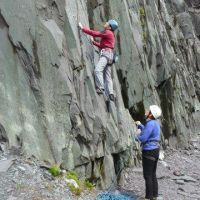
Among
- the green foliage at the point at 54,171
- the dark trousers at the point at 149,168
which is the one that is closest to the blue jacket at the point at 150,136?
the dark trousers at the point at 149,168

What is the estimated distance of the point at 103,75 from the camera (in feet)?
58.5

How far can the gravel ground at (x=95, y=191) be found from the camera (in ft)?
37.4

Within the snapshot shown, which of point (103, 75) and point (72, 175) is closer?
point (72, 175)

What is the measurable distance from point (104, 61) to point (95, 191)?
5.59 m

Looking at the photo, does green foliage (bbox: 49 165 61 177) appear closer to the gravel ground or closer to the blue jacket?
the gravel ground

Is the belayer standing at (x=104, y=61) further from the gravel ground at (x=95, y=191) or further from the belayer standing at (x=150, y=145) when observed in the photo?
the gravel ground at (x=95, y=191)

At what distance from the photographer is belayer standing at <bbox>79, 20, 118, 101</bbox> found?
56.1 ft

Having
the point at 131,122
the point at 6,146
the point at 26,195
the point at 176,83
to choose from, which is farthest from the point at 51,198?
the point at 176,83

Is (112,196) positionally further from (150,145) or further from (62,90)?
(62,90)

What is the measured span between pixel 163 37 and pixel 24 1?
63.8 feet

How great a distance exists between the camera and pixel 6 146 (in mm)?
12336

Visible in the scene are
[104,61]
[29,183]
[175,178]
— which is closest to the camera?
[29,183]

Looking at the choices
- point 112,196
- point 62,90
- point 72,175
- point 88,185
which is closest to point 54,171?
point 72,175

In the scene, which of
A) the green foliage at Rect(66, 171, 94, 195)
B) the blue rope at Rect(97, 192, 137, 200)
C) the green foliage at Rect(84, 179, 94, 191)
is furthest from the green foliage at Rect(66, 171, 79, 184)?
the blue rope at Rect(97, 192, 137, 200)
